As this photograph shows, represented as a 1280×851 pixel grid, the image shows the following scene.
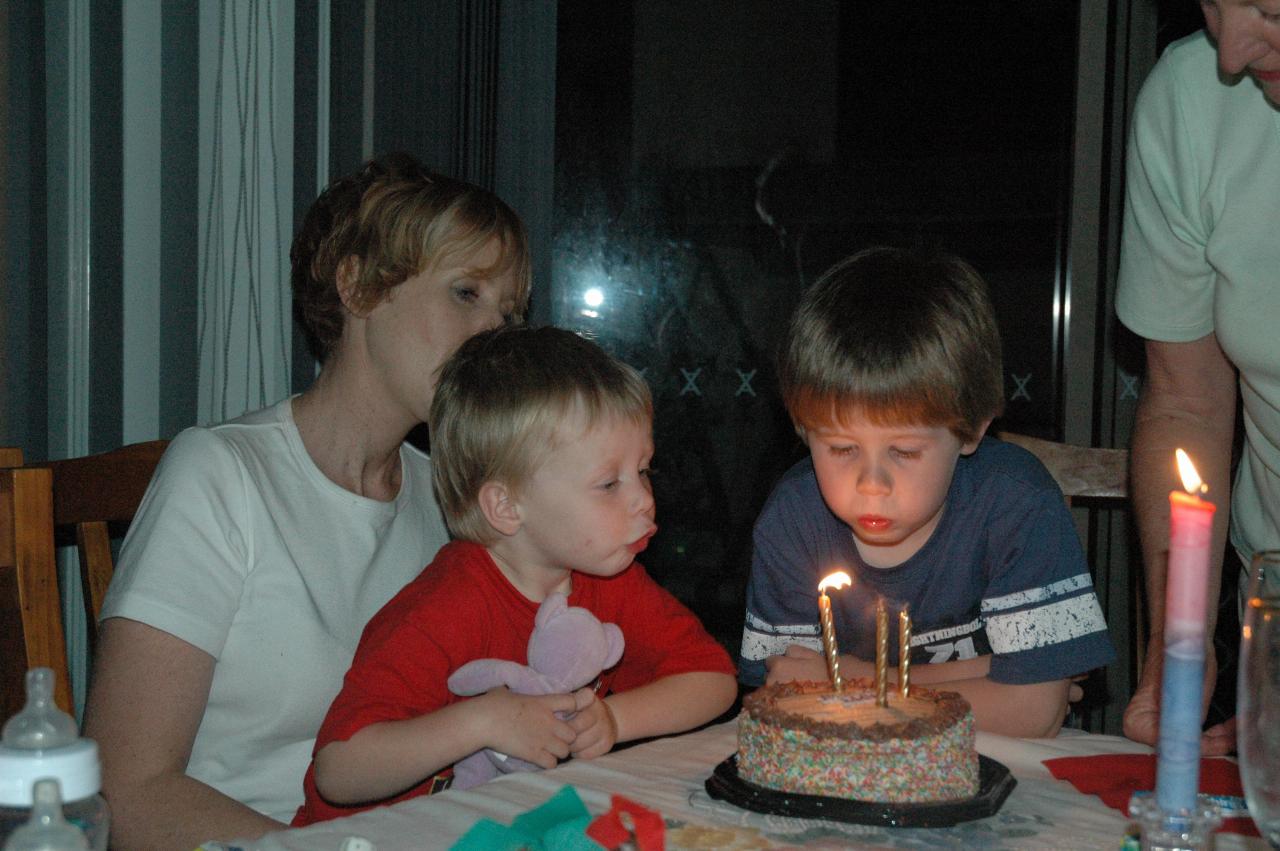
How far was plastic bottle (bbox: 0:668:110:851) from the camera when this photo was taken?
1.87 feet

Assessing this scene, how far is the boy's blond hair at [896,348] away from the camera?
59.1 inches

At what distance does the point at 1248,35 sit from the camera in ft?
4.03

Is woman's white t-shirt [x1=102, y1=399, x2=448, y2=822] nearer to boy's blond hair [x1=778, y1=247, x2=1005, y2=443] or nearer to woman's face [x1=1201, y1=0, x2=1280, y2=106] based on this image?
boy's blond hair [x1=778, y1=247, x2=1005, y2=443]

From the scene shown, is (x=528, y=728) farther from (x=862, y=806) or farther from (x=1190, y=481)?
(x=1190, y=481)

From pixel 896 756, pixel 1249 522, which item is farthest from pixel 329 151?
pixel 896 756

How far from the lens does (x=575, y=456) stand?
150cm

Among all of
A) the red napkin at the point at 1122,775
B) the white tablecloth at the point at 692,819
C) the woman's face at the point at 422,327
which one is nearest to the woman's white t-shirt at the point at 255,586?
the woman's face at the point at 422,327

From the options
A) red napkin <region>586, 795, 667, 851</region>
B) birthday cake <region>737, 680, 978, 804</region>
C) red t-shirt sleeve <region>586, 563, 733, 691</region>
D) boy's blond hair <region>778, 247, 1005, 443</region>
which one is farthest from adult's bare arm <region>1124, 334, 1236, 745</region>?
red napkin <region>586, 795, 667, 851</region>

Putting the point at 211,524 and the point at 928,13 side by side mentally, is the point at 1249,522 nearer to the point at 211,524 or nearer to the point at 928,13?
the point at 211,524

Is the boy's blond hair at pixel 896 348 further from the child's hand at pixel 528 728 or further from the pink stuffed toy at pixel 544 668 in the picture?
the child's hand at pixel 528 728

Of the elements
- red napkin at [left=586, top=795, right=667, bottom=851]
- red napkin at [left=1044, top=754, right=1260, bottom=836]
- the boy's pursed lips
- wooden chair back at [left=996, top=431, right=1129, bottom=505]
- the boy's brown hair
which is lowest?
red napkin at [left=1044, top=754, right=1260, bottom=836]

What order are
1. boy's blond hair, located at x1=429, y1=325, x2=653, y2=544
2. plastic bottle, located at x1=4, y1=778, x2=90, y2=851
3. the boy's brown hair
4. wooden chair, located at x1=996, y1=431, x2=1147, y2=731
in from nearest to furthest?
plastic bottle, located at x1=4, y1=778, x2=90, y2=851 → boy's blond hair, located at x1=429, y1=325, x2=653, y2=544 → the boy's brown hair → wooden chair, located at x1=996, y1=431, x2=1147, y2=731

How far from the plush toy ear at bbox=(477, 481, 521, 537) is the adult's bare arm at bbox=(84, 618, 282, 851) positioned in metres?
0.36

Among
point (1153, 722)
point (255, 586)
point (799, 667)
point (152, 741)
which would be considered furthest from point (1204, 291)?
point (152, 741)
